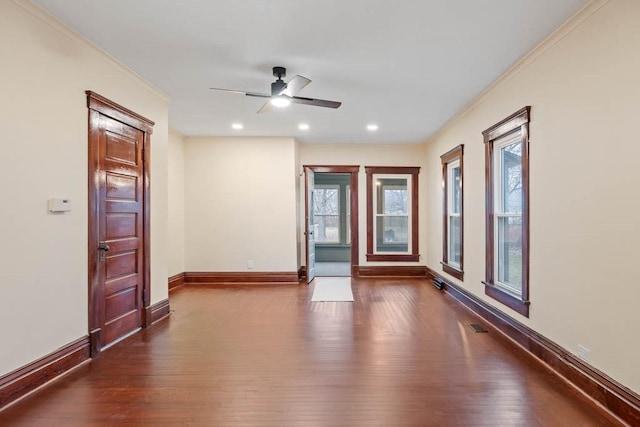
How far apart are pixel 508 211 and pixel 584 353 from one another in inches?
66.0

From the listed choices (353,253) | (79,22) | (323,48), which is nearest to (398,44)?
(323,48)

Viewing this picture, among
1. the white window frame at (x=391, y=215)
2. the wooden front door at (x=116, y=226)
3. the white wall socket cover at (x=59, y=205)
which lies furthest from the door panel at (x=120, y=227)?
the white window frame at (x=391, y=215)

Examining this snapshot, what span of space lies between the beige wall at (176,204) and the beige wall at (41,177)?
2.81 meters

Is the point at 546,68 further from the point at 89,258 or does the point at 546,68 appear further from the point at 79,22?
the point at 89,258

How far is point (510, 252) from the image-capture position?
368 centimetres

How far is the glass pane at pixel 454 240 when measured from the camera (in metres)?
5.32

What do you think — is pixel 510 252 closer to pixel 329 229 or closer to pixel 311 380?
pixel 311 380

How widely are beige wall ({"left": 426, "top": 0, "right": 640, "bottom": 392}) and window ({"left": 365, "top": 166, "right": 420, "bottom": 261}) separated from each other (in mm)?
3488

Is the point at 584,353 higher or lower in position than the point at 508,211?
lower

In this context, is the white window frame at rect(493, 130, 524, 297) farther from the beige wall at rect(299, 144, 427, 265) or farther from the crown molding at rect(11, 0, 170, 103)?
the crown molding at rect(11, 0, 170, 103)

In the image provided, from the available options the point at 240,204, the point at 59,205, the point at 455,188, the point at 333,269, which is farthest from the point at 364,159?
the point at 59,205

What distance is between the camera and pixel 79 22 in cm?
258

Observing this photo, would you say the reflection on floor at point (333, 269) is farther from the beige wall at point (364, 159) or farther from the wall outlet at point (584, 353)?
the wall outlet at point (584, 353)

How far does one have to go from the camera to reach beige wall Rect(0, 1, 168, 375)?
2.24 metres
